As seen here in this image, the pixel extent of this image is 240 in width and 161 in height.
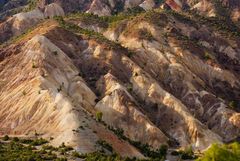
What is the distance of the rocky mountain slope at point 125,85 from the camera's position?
4272 inches

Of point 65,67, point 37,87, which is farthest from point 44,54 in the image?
point 37,87

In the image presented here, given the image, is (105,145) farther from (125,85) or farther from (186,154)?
(125,85)

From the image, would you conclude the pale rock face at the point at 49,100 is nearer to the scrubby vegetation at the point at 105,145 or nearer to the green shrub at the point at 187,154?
the scrubby vegetation at the point at 105,145

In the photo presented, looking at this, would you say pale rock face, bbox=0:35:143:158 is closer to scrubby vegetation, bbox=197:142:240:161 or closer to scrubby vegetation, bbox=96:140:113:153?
scrubby vegetation, bbox=96:140:113:153

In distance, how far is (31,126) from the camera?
355 ft

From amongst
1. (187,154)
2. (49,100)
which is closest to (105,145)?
(49,100)

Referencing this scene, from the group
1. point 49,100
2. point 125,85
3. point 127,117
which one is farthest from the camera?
point 125,85

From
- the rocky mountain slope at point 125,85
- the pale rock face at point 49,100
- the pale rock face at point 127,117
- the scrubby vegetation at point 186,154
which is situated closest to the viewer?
the pale rock face at point 49,100

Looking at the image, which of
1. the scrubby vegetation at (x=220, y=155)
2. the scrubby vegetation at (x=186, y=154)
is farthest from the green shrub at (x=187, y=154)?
the scrubby vegetation at (x=220, y=155)

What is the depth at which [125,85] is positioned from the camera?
439 feet

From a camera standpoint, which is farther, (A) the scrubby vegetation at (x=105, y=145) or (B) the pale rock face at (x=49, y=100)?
(B) the pale rock face at (x=49, y=100)

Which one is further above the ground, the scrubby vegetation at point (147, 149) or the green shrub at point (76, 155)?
the green shrub at point (76, 155)

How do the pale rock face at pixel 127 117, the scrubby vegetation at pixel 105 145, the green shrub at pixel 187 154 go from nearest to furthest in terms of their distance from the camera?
the scrubby vegetation at pixel 105 145
the green shrub at pixel 187 154
the pale rock face at pixel 127 117

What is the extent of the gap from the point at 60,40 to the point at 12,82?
23.9 m
